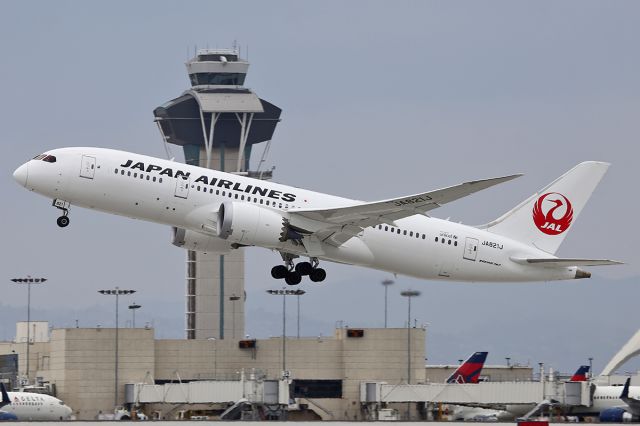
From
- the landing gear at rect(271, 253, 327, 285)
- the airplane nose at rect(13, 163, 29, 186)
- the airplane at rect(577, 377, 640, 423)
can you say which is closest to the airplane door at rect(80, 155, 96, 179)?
the airplane nose at rect(13, 163, 29, 186)

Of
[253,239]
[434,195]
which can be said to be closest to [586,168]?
[434,195]

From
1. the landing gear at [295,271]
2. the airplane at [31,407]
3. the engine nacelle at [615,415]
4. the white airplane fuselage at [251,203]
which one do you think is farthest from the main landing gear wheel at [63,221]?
the engine nacelle at [615,415]

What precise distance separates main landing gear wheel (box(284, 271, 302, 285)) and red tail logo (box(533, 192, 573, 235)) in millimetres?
12725

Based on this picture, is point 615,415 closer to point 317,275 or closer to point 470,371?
point 470,371

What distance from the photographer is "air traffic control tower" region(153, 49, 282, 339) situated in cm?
17512

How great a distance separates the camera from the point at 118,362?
120875mm

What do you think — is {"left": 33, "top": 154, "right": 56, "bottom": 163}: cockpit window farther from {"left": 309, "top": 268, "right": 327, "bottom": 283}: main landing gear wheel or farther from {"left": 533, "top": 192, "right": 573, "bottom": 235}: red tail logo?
{"left": 533, "top": 192, "right": 573, "bottom": 235}: red tail logo

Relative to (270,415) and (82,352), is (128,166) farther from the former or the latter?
(82,352)

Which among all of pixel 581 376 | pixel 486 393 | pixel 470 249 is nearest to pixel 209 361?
pixel 486 393

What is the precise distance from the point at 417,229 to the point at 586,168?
11.5 metres

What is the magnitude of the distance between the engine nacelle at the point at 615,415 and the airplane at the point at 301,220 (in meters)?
25.0

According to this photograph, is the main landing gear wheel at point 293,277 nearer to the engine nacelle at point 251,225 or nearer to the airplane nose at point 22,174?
the engine nacelle at point 251,225

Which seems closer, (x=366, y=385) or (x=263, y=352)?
(x=366, y=385)

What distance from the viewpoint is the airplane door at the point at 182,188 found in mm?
67500
